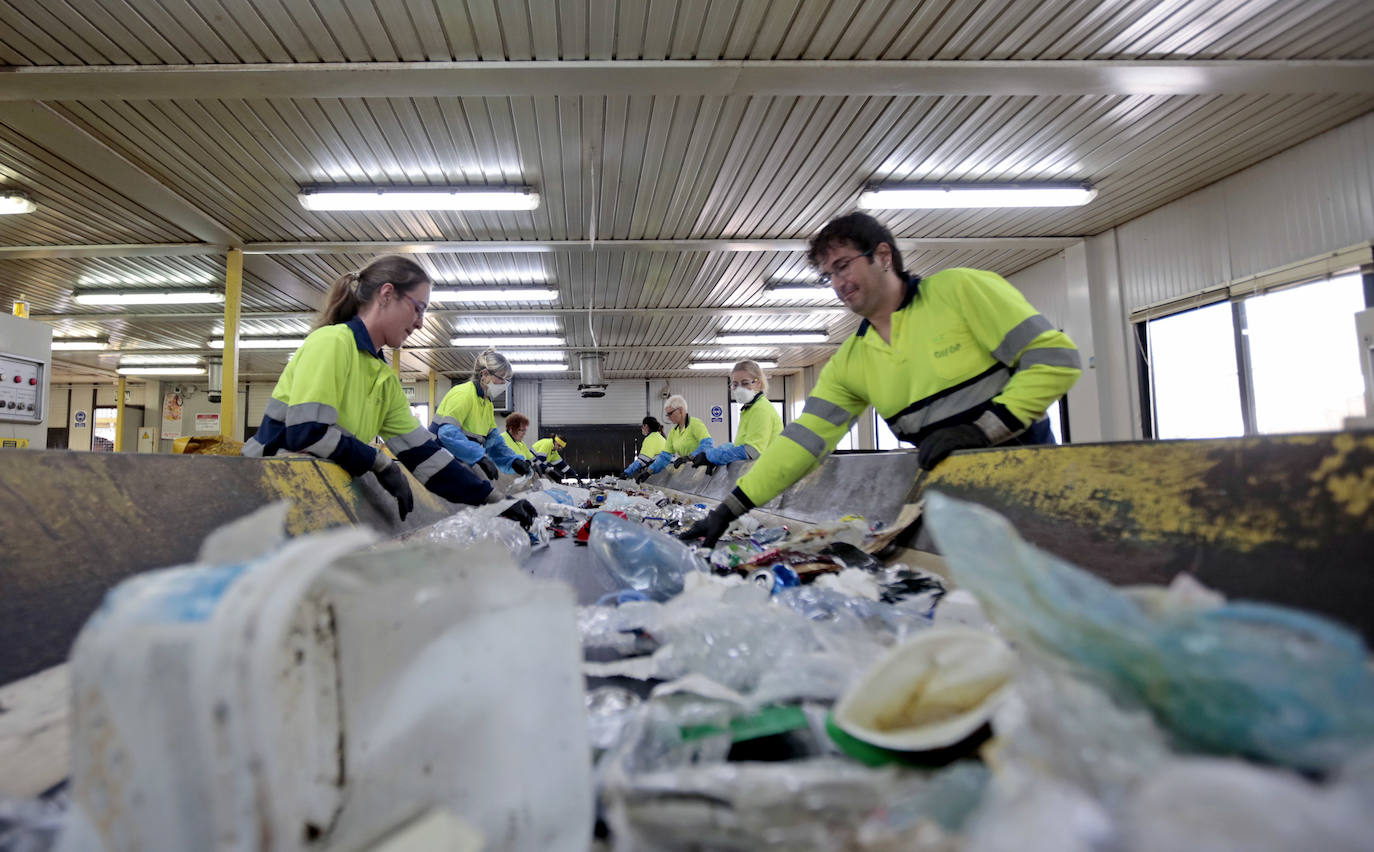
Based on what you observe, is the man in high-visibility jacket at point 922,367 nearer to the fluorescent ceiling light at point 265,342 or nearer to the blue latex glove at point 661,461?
the blue latex glove at point 661,461

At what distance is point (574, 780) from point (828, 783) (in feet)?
0.79

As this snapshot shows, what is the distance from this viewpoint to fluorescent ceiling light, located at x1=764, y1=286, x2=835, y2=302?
962 centimetres

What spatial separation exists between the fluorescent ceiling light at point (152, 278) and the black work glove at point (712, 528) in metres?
9.88

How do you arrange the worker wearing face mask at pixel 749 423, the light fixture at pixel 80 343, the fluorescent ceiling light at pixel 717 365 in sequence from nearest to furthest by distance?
the worker wearing face mask at pixel 749 423
the light fixture at pixel 80 343
the fluorescent ceiling light at pixel 717 365

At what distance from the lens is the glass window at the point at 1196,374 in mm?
6164

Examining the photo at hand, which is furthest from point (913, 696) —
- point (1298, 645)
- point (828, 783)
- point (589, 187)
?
point (589, 187)

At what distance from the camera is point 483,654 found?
21.6 inches

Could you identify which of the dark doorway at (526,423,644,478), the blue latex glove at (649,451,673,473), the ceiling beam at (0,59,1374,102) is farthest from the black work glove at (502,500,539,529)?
the dark doorway at (526,423,644,478)

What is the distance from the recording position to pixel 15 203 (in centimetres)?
592

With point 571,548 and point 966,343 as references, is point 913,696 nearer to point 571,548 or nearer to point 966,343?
point 966,343

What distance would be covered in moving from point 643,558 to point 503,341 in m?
11.7

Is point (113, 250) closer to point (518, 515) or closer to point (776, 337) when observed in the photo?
point (518, 515)

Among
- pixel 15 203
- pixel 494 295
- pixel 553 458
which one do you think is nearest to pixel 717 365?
pixel 553 458

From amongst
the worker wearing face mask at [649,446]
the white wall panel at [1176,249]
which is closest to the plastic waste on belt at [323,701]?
the white wall panel at [1176,249]
